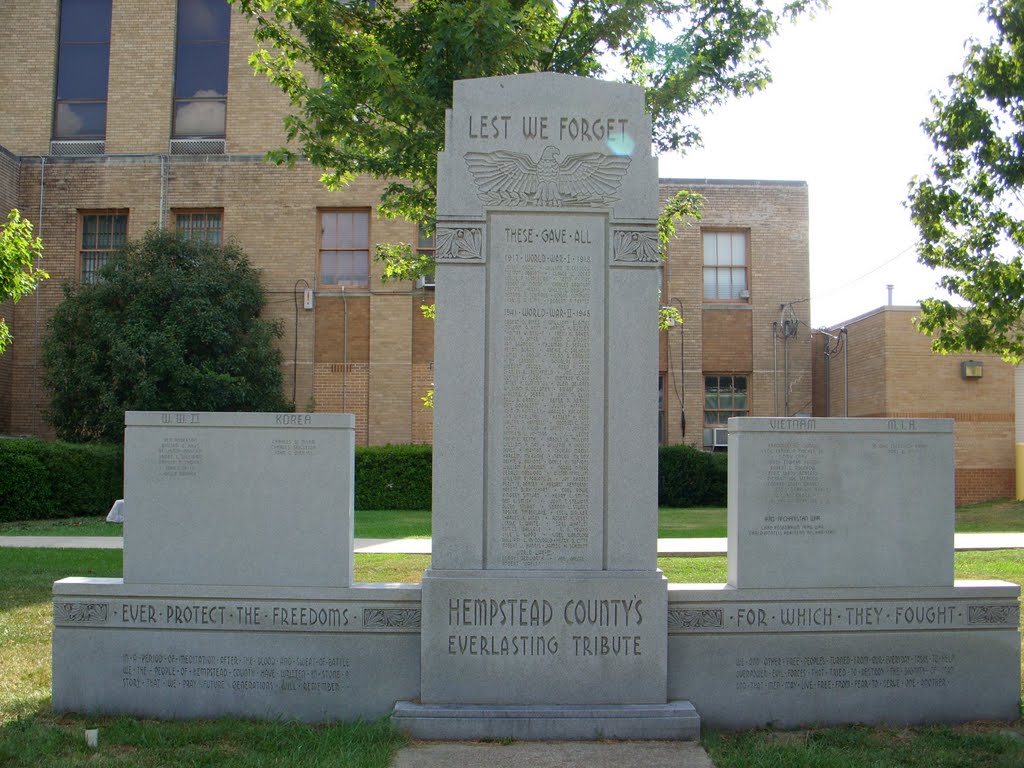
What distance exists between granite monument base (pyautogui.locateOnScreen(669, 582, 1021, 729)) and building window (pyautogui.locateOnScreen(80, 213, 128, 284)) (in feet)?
78.1

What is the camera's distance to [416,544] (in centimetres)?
1425

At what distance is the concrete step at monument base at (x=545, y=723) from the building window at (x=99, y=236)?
23448 mm

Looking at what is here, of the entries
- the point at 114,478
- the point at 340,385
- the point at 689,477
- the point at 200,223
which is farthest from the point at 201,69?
the point at 689,477

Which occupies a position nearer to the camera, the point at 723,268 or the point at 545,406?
the point at 545,406

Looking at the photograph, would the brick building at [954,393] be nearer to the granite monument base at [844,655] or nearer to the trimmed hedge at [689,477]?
the trimmed hedge at [689,477]

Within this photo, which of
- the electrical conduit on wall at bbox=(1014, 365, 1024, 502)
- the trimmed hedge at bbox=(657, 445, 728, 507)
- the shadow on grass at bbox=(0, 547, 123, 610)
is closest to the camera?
the shadow on grass at bbox=(0, 547, 123, 610)

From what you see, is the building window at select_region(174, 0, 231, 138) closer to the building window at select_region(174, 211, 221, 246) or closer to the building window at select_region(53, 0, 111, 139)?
the building window at select_region(53, 0, 111, 139)

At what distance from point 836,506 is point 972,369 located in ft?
68.8

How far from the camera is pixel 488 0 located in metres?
10.1

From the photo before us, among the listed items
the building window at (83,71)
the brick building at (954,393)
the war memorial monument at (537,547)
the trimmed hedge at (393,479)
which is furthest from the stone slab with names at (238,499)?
the building window at (83,71)

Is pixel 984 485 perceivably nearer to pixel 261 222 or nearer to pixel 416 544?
pixel 416 544

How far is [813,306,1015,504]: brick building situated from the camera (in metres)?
24.4

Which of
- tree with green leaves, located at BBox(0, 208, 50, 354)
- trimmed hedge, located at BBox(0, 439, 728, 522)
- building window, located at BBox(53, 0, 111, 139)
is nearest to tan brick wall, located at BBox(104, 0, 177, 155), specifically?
building window, located at BBox(53, 0, 111, 139)

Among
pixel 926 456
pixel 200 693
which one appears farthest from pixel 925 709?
pixel 200 693
